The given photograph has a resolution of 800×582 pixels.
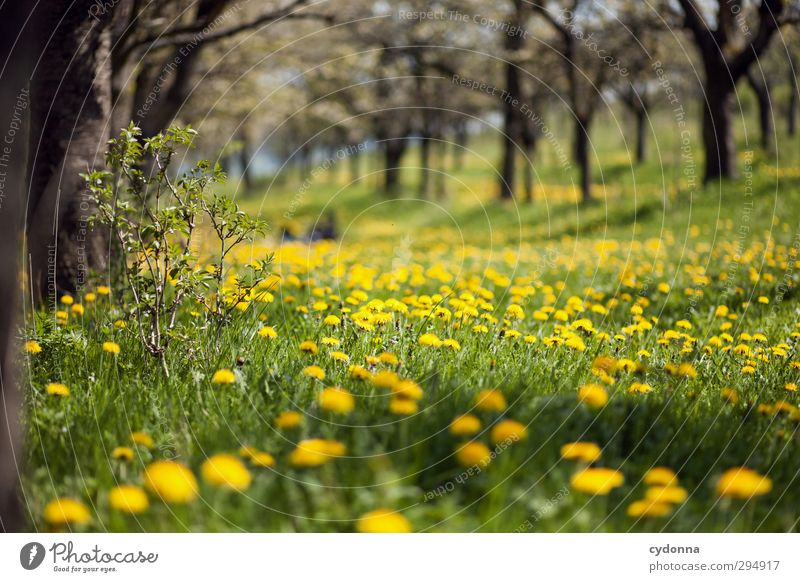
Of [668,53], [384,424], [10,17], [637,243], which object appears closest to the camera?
[10,17]

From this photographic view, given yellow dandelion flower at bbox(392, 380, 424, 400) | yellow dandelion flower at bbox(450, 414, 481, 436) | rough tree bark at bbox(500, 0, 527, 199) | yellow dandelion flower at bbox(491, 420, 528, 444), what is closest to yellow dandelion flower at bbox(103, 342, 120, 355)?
yellow dandelion flower at bbox(392, 380, 424, 400)

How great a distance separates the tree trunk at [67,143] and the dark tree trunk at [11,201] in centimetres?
→ 149

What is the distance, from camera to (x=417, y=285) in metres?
4.73

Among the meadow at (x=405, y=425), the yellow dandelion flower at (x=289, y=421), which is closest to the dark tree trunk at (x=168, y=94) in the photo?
the meadow at (x=405, y=425)

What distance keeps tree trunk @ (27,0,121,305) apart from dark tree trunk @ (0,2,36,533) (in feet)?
4.90

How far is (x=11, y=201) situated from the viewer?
1.71m

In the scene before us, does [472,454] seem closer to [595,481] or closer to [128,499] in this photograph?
[595,481]

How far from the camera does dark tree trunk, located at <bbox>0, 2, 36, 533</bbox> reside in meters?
1.72

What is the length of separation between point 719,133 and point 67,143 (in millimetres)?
10736

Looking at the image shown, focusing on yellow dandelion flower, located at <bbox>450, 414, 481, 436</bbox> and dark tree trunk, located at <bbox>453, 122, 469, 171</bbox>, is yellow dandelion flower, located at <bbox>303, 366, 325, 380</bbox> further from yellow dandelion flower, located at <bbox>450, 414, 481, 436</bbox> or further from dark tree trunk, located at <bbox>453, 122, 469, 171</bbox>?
dark tree trunk, located at <bbox>453, 122, 469, 171</bbox>
